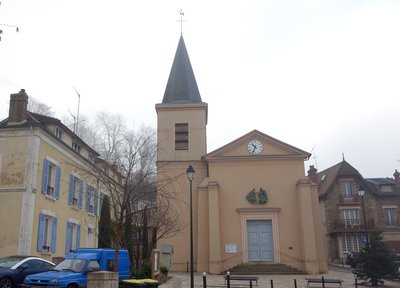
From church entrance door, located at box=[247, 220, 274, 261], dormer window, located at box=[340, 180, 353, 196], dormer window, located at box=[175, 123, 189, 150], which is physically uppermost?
dormer window, located at box=[175, 123, 189, 150]

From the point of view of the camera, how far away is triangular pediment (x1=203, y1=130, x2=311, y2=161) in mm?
27719

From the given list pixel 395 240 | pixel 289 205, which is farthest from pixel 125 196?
pixel 395 240

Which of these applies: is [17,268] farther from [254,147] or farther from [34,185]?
[254,147]

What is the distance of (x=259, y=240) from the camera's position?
87.0ft

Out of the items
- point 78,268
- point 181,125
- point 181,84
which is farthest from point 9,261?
point 181,84

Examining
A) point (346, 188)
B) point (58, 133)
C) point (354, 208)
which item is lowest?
point (354, 208)

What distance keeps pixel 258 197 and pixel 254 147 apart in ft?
11.1

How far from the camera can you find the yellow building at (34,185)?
66.3 feet

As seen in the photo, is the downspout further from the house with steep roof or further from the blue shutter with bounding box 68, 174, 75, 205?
the house with steep roof

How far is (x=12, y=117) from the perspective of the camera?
21.7 metres

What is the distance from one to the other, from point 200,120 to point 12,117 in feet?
41.8

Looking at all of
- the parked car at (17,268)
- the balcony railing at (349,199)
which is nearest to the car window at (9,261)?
the parked car at (17,268)

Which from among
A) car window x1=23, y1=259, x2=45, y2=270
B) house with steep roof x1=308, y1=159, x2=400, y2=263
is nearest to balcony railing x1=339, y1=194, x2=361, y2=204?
house with steep roof x1=308, y1=159, x2=400, y2=263

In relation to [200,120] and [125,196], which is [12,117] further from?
[200,120]
